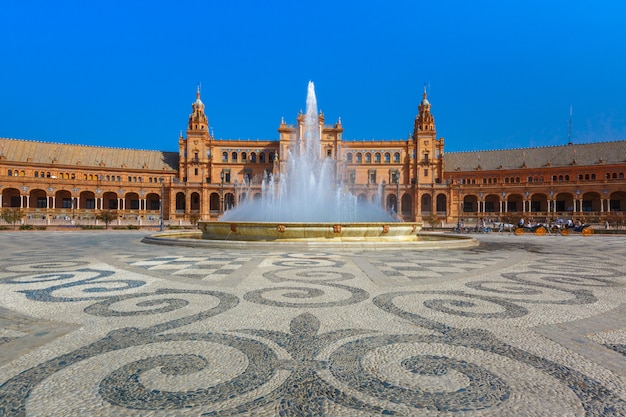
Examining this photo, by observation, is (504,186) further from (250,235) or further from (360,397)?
(360,397)

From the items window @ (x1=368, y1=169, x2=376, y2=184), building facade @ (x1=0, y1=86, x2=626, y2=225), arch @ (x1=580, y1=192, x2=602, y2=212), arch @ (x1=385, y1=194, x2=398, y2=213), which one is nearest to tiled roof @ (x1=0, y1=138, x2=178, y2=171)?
building facade @ (x1=0, y1=86, x2=626, y2=225)

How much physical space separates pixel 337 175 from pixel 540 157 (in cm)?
4206

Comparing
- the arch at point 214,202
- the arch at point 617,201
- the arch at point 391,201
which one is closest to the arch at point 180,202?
the arch at point 214,202

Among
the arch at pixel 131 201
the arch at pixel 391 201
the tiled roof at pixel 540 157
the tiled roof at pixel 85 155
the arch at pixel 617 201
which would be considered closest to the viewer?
the arch at pixel 617 201

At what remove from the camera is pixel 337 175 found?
72938mm

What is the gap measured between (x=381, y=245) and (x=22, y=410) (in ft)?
44.5

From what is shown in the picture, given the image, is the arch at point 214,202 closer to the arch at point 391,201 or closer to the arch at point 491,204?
the arch at point 391,201

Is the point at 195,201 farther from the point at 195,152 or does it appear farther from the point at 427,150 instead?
the point at 427,150

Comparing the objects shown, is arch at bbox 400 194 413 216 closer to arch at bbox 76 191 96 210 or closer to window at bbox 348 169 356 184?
window at bbox 348 169 356 184

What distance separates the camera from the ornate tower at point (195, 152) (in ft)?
249

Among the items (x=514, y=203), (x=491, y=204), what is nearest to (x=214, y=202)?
(x=491, y=204)

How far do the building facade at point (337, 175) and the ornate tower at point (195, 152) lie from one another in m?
0.21

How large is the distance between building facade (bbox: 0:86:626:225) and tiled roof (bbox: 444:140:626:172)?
0.19m

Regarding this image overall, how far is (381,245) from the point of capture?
1527 cm
